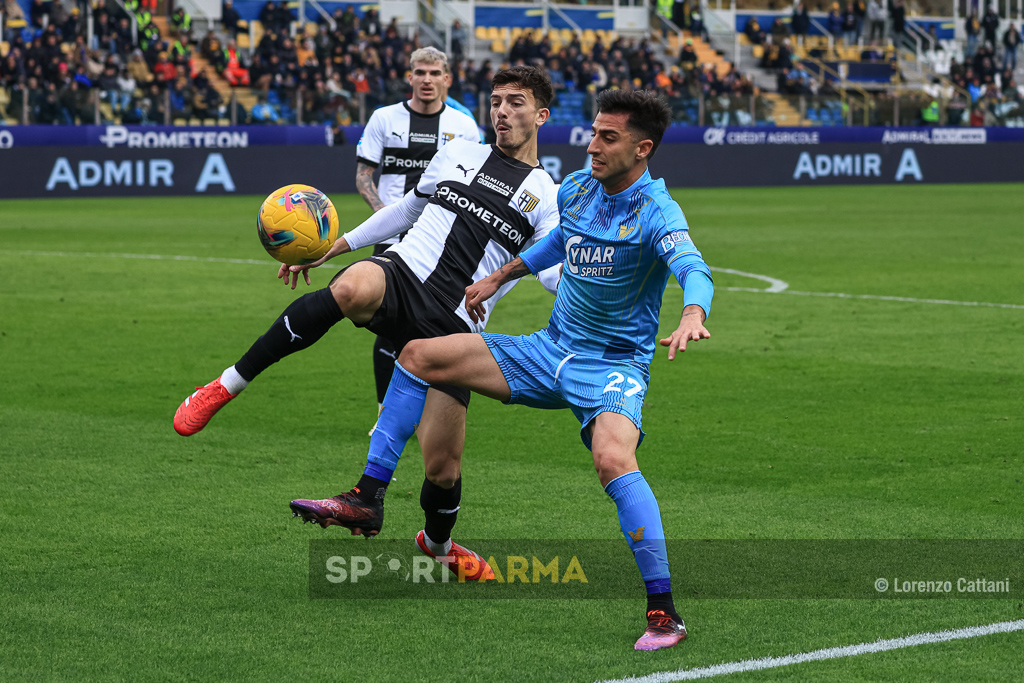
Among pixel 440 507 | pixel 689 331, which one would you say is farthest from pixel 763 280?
pixel 689 331

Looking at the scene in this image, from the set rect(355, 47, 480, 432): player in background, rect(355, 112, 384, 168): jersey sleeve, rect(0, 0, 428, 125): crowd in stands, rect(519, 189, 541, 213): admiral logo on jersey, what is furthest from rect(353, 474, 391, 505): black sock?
rect(0, 0, 428, 125): crowd in stands

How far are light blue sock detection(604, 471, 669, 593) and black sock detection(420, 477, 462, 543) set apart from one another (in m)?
0.95

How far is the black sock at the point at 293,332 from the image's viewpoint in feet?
16.5

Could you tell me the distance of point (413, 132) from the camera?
879 centimetres

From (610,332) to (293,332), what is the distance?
48.0 inches

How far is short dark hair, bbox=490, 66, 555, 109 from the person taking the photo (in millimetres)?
5613

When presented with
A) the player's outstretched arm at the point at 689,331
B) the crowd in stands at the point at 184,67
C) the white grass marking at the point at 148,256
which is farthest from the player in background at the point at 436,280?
the crowd in stands at the point at 184,67

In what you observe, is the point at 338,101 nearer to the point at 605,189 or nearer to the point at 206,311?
the point at 206,311

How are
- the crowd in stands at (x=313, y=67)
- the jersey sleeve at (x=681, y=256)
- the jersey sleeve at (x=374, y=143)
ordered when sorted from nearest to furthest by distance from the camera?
the jersey sleeve at (x=681, y=256), the jersey sleeve at (x=374, y=143), the crowd in stands at (x=313, y=67)

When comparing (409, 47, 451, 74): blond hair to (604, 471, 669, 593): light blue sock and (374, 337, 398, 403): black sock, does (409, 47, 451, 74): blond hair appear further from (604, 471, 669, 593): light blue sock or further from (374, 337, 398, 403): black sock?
(604, 471, 669, 593): light blue sock

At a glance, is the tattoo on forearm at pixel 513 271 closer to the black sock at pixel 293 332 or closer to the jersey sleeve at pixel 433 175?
the black sock at pixel 293 332

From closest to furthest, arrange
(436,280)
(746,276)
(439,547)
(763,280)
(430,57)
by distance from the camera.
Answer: (439,547)
(436,280)
(430,57)
(763,280)
(746,276)

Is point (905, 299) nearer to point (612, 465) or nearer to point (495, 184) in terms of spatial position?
point (495, 184)

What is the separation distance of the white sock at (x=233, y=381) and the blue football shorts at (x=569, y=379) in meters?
0.95
